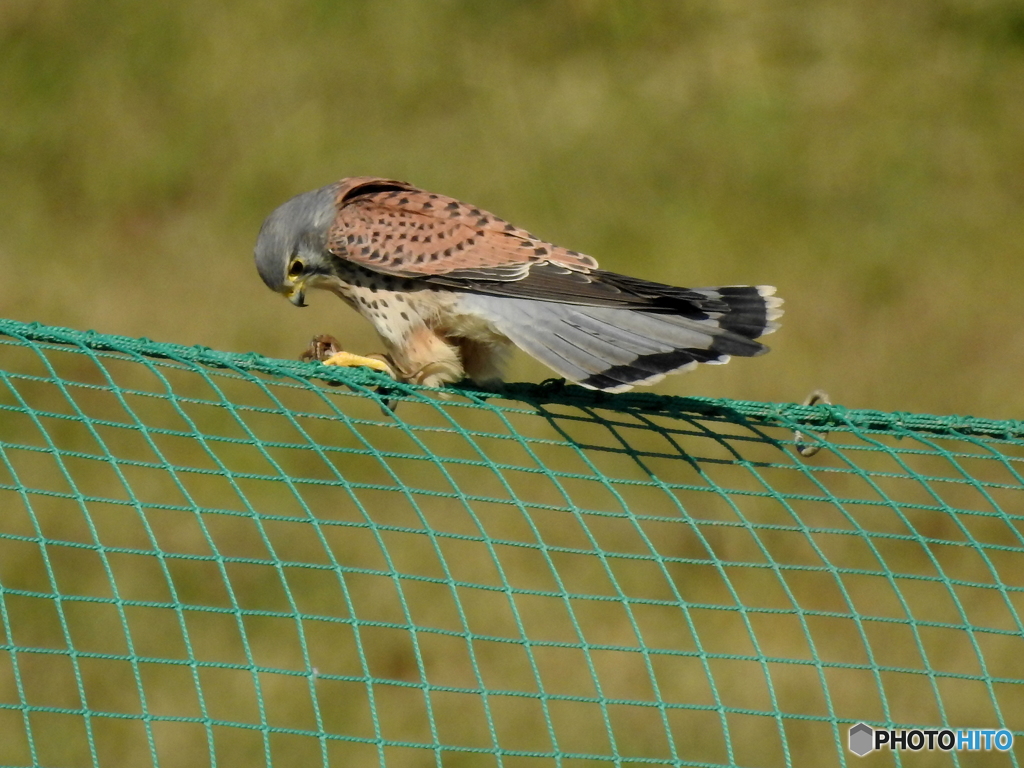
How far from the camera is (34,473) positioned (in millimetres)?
5836

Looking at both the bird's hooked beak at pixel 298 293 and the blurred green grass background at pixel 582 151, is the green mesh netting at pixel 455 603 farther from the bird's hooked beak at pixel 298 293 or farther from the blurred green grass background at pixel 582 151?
the bird's hooked beak at pixel 298 293

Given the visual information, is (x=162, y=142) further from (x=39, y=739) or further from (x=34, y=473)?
(x=39, y=739)

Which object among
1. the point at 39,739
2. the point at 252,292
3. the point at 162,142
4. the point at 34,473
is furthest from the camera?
the point at 162,142

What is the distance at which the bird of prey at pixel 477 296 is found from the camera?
3277 mm

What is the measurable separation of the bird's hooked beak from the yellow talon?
0.37m

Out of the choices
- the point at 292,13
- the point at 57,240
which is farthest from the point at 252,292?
the point at 292,13

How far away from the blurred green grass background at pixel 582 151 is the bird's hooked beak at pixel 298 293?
7.59ft

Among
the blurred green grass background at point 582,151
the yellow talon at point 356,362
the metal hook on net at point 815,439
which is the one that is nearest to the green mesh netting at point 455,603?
A: the blurred green grass background at point 582,151

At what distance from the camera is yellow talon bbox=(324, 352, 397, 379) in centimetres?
352

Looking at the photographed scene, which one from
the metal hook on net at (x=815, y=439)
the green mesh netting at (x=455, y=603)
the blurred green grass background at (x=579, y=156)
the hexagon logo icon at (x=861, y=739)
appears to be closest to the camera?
the metal hook on net at (x=815, y=439)

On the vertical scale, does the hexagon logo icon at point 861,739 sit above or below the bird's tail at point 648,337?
below

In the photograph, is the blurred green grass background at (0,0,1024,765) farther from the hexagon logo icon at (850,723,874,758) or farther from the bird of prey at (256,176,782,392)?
the hexagon logo icon at (850,723,874,758)

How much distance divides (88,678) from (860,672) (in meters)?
2.91

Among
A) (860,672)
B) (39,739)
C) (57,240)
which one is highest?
(860,672)
